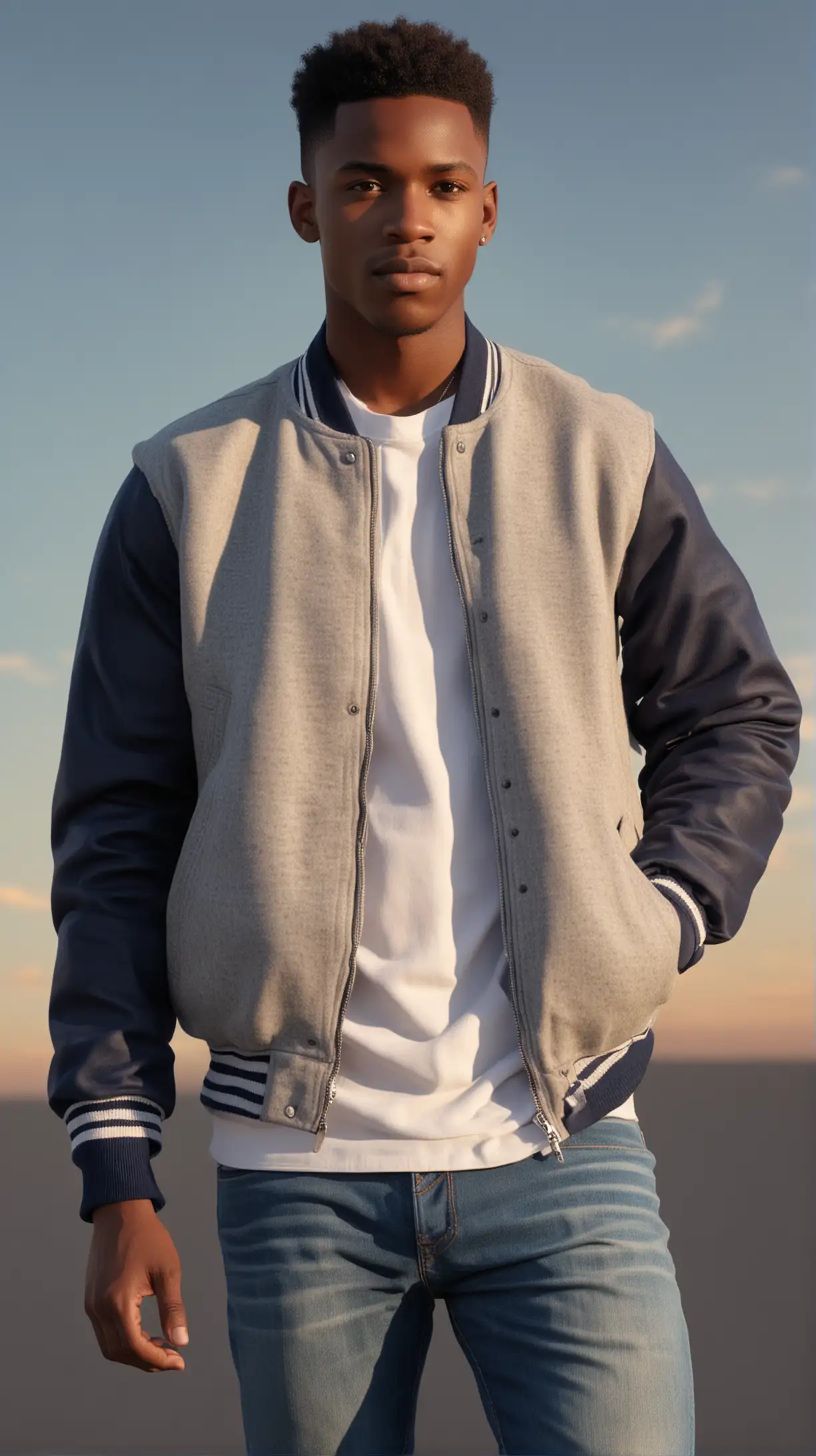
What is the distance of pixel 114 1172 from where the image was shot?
1917mm

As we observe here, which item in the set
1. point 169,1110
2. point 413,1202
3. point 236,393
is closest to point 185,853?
point 169,1110

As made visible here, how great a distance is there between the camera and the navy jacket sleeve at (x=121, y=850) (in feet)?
6.40

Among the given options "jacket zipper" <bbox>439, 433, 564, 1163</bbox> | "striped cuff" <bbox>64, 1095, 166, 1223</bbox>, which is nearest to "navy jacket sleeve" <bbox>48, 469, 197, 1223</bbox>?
"striped cuff" <bbox>64, 1095, 166, 1223</bbox>

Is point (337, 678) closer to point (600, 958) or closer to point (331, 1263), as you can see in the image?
point (600, 958)

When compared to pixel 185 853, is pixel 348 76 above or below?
above

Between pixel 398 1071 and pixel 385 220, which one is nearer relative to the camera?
pixel 398 1071

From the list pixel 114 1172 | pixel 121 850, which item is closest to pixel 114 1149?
pixel 114 1172

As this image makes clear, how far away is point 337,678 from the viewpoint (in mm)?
1961

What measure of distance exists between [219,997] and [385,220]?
102 cm

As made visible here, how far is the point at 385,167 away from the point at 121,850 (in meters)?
0.96

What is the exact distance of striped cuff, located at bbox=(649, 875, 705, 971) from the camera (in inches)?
77.7

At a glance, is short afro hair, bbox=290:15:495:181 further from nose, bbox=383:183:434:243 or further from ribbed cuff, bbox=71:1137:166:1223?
ribbed cuff, bbox=71:1137:166:1223

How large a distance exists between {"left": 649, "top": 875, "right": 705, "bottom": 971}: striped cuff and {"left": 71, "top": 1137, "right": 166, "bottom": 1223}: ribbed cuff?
0.71 meters

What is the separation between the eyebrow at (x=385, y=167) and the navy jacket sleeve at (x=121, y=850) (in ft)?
1.64
